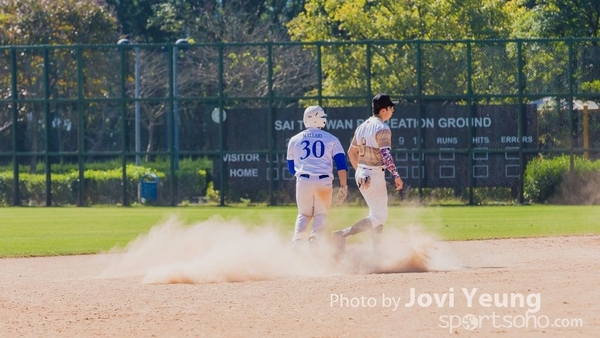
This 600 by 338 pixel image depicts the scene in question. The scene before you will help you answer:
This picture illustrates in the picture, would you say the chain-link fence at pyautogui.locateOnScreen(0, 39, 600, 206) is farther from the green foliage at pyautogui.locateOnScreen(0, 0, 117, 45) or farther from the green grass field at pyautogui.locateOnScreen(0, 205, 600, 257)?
the green foliage at pyautogui.locateOnScreen(0, 0, 117, 45)

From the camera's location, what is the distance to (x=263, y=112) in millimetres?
29188

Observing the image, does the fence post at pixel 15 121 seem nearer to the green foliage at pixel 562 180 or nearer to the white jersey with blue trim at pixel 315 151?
the green foliage at pixel 562 180

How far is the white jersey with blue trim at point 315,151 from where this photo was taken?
13086 millimetres

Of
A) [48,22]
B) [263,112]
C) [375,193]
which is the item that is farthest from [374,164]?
[48,22]

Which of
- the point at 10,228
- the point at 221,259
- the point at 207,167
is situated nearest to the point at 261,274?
the point at 221,259

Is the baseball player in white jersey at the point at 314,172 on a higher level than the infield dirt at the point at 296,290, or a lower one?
higher

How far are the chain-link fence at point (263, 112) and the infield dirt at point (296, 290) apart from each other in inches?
496

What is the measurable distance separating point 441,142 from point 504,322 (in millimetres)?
19927

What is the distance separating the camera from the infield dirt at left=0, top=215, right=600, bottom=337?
349 inches

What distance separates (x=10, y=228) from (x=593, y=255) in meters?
12.4

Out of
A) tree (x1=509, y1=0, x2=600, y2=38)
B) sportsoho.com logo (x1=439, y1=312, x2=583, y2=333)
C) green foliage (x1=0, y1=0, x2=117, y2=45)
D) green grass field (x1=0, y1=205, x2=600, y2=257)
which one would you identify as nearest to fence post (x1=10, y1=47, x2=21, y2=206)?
green grass field (x1=0, y1=205, x2=600, y2=257)

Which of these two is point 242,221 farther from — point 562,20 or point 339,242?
point 562,20

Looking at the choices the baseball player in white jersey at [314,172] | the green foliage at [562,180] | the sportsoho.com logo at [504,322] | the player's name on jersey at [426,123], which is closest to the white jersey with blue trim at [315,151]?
the baseball player in white jersey at [314,172]

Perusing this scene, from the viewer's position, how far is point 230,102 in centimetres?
2962
